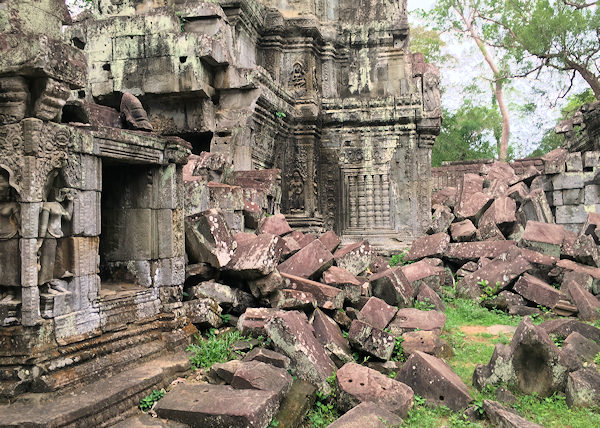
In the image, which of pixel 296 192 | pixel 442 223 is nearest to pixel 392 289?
pixel 442 223

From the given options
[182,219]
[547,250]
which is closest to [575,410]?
[182,219]

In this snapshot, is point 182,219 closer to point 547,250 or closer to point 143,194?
point 143,194

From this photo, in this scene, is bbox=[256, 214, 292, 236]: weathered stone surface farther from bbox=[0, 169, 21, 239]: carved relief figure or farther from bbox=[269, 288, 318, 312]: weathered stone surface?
bbox=[0, 169, 21, 239]: carved relief figure

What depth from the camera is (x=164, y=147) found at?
4.31 metres

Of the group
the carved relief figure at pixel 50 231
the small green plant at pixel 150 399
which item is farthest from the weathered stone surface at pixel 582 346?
the carved relief figure at pixel 50 231

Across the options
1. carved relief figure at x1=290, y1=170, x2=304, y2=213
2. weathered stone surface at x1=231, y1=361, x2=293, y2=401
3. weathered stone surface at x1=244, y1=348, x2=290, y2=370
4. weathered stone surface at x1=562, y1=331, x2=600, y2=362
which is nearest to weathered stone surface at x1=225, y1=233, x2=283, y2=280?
weathered stone surface at x1=244, y1=348, x2=290, y2=370

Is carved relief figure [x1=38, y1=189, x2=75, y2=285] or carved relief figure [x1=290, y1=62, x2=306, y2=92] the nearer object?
carved relief figure [x1=38, y1=189, x2=75, y2=285]

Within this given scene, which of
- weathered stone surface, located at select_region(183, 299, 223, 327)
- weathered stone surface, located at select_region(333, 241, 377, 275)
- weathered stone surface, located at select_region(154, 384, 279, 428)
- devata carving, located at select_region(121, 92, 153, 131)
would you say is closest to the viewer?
weathered stone surface, located at select_region(154, 384, 279, 428)

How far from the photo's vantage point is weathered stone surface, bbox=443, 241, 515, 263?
7.71 metres

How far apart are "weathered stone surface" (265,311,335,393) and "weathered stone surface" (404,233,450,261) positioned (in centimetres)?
450

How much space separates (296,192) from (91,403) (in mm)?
8047

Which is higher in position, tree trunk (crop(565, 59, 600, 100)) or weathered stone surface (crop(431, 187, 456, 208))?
tree trunk (crop(565, 59, 600, 100))

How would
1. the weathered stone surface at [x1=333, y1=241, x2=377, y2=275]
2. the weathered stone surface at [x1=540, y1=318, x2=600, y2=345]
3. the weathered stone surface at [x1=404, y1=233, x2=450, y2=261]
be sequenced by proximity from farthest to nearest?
the weathered stone surface at [x1=404, y1=233, x2=450, y2=261], the weathered stone surface at [x1=333, y1=241, x2=377, y2=275], the weathered stone surface at [x1=540, y1=318, x2=600, y2=345]

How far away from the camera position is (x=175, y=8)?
8.14m
